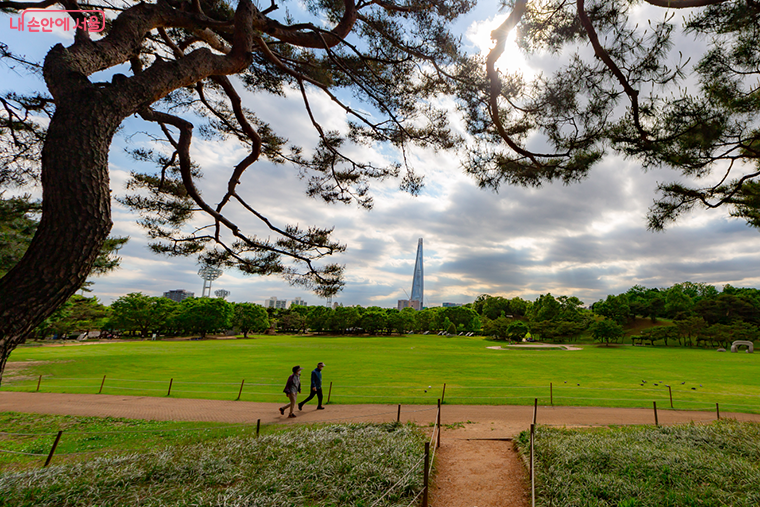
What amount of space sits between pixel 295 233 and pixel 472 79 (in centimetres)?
453

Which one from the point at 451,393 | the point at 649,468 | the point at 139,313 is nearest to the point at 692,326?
the point at 451,393

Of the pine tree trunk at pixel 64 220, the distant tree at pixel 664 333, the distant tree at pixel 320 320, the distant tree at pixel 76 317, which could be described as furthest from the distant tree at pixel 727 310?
the distant tree at pixel 76 317

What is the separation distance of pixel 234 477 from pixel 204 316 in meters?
59.4

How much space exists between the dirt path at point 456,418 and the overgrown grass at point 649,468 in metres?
0.63

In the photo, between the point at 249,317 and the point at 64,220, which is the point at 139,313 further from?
the point at 64,220

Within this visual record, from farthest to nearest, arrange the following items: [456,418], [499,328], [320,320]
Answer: [320,320] → [499,328] → [456,418]

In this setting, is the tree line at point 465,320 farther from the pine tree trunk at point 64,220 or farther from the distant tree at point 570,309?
the pine tree trunk at point 64,220

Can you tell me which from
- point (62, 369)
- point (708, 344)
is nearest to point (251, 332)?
point (62, 369)

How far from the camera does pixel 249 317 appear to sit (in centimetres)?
6200

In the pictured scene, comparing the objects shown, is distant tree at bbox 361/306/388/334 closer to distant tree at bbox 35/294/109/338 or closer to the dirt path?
distant tree at bbox 35/294/109/338

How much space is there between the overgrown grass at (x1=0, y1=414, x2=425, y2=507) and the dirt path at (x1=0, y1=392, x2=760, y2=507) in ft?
3.08

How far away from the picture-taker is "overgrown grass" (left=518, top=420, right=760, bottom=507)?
4.00m

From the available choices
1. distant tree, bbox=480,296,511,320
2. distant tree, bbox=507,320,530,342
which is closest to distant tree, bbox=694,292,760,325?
distant tree, bbox=507,320,530,342

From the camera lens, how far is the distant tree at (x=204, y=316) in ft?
184
